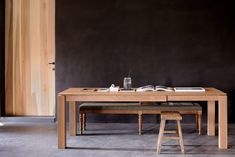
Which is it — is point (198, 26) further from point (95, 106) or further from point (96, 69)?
point (95, 106)

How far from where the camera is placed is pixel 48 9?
21.0 feet

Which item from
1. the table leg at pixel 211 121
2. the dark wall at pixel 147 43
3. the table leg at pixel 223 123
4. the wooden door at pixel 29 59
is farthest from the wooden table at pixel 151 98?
the wooden door at pixel 29 59

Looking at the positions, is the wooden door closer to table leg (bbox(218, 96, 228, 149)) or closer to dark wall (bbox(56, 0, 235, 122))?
dark wall (bbox(56, 0, 235, 122))

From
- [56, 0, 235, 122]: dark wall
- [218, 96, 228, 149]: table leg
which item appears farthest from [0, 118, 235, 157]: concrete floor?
[56, 0, 235, 122]: dark wall

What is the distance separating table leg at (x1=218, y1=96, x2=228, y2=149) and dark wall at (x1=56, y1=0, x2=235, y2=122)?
5.50 ft

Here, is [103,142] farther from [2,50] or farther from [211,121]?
[2,50]

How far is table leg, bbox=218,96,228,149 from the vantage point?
4.32m

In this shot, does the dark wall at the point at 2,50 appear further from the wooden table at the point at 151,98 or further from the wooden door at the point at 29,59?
the wooden table at the point at 151,98

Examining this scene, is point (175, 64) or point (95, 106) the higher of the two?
point (175, 64)

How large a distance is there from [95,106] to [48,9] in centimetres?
212

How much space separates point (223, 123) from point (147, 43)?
2112 mm

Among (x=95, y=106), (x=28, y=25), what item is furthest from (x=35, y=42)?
(x=95, y=106)

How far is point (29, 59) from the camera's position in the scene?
650cm

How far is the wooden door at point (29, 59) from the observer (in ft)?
21.2
